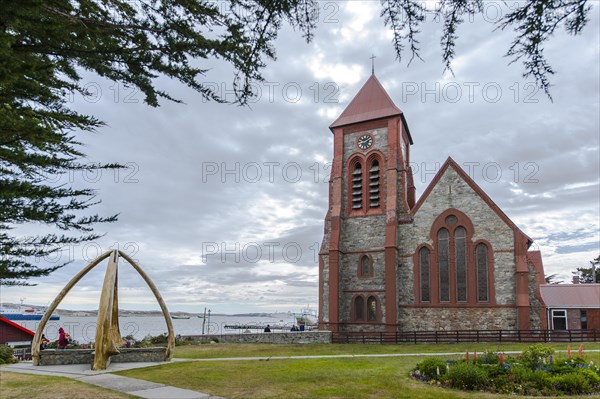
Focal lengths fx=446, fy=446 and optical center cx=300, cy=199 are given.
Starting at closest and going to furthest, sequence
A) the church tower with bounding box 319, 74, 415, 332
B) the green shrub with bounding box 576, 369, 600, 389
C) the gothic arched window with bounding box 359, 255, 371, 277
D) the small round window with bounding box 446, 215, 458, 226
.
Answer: the green shrub with bounding box 576, 369, 600, 389 < the small round window with bounding box 446, 215, 458, 226 < the church tower with bounding box 319, 74, 415, 332 < the gothic arched window with bounding box 359, 255, 371, 277

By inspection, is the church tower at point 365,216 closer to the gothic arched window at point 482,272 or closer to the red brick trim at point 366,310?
the red brick trim at point 366,310

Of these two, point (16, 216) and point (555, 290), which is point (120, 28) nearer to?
point (16, 216)

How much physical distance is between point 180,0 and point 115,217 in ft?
10.6

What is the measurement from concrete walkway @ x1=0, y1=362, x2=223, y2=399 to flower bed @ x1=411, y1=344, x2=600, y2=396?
22.0 ft

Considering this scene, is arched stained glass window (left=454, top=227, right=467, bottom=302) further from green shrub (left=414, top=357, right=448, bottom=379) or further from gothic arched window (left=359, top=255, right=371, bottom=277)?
green shrub (left=414, top=357, right=448, bottom=379)

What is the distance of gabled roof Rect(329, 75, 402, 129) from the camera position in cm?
3691

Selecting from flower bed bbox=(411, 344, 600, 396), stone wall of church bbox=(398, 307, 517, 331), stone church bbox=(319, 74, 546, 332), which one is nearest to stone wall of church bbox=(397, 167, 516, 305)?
stone church bbox=(319, 74, 546, 332)

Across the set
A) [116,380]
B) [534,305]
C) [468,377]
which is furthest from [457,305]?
[116,380]

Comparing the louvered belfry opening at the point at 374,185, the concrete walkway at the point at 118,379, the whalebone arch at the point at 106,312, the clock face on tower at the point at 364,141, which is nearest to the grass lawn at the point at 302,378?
the concrete walkway at the point at 118,379

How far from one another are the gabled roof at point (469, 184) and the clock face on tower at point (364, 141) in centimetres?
623

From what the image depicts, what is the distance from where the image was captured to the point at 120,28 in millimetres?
6207

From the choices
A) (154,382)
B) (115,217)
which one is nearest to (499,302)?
(154,382)

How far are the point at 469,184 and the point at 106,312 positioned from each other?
25658mm

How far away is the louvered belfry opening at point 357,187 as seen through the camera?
36.3 meters
